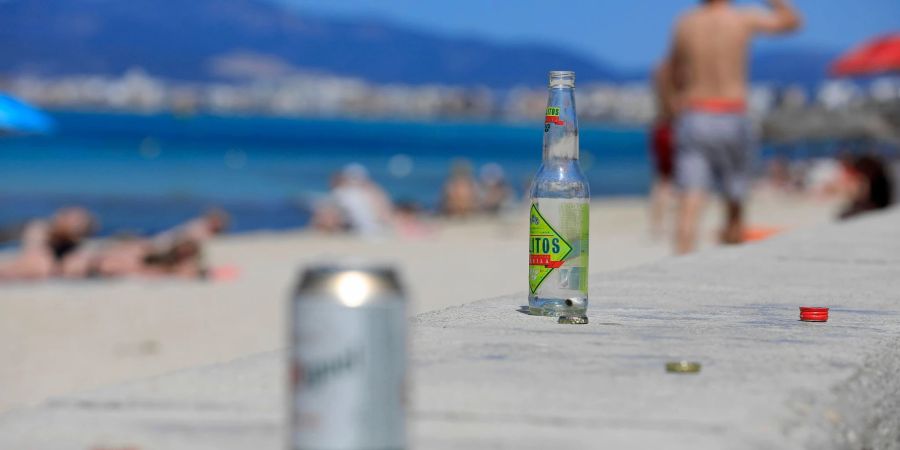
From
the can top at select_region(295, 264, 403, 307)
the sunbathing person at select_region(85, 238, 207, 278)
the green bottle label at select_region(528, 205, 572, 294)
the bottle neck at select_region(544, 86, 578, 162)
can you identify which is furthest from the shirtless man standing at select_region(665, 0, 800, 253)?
the can top at select_region(295, 264, 403, 307)

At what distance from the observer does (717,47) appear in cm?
749

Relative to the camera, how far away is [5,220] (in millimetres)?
25234

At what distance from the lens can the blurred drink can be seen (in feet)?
5.55

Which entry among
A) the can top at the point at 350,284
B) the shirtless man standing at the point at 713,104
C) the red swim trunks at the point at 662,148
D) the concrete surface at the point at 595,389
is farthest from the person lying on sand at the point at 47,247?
the can top at the point at 350,284

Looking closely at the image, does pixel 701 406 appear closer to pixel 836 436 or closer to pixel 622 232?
pixel 836 436

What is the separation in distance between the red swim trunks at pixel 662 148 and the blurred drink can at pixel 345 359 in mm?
9009

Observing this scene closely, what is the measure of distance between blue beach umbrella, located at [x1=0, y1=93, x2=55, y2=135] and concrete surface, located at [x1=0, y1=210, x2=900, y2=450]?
4903 mm

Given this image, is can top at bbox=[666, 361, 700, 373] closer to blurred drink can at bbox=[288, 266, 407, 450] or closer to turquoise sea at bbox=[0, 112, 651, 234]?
blurred drink can at bbox=[288, 266, 407, 450]

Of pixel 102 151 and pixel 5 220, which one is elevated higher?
pixel 102 151

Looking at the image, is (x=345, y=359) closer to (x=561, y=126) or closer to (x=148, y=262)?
(x=561, y=126)

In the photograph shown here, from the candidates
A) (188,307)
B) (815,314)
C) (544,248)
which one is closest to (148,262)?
(188,307)

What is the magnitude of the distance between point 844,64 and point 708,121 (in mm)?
17233

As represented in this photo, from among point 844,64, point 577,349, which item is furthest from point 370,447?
point 844,64

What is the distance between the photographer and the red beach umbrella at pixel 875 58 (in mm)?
21875
